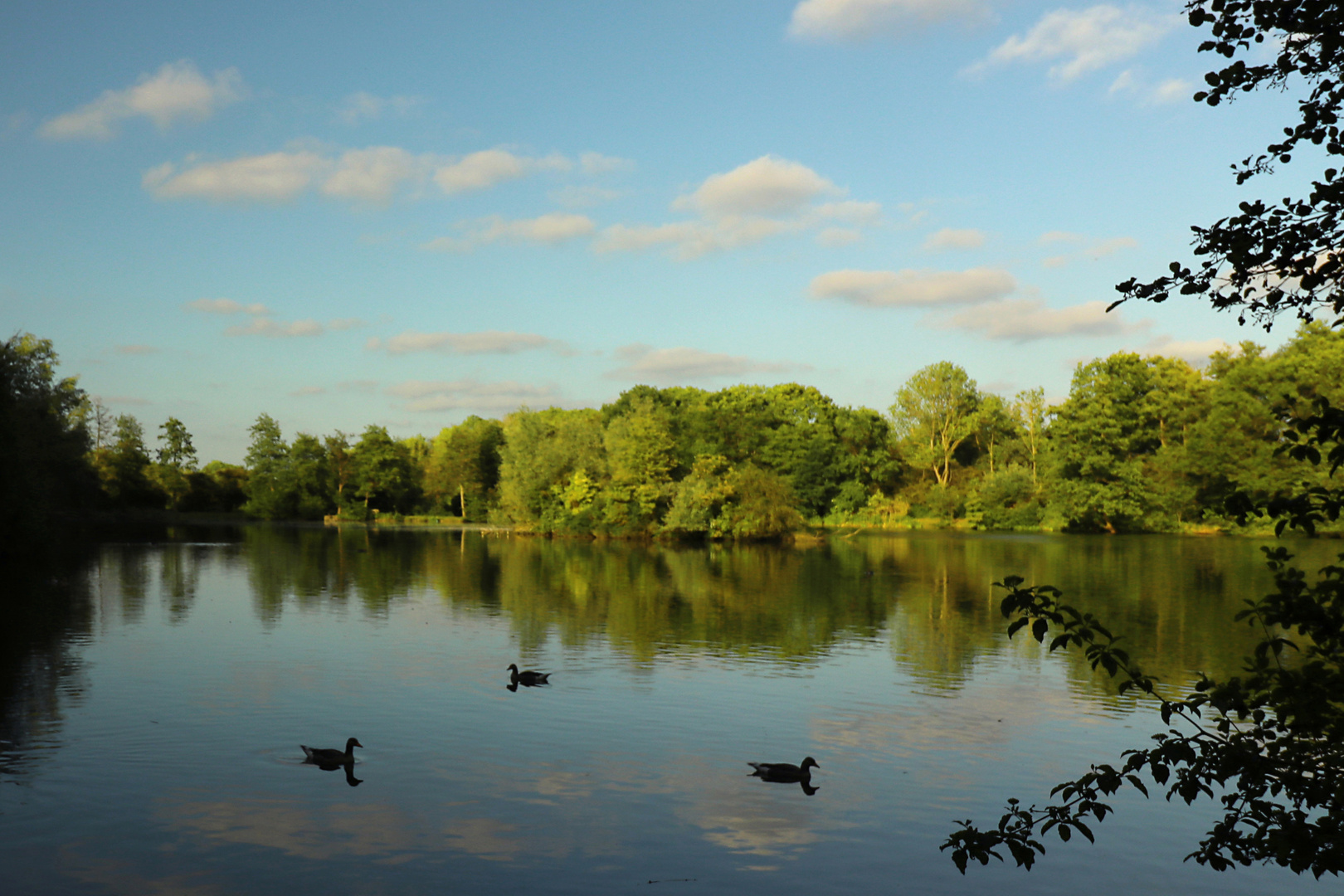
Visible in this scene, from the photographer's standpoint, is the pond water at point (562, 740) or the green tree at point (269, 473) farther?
the green tree at point (269, 473)

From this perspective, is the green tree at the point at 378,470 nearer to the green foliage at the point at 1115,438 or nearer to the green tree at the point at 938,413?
the green tree at the point at 938,413

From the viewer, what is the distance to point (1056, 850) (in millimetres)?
10281

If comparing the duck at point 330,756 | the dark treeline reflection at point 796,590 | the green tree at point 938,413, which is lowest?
the dark treeline reflection at point 796,590

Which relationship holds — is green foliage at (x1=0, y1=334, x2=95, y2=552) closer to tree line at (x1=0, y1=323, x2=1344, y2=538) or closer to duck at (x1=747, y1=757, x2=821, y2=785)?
tree line at (x1=0, y1=323, x2=1344, y2=538)

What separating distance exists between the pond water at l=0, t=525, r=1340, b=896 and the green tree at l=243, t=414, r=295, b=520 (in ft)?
268

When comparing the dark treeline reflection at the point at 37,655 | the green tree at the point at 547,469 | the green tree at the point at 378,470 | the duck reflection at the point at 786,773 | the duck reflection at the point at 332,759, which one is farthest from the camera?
the green tree at the point at 378,470

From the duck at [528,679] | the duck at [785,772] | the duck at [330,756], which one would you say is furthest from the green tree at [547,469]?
the duck at [785,772]

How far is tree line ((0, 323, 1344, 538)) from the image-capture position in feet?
216

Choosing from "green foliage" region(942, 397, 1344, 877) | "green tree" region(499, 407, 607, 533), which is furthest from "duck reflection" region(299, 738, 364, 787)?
"green tree" region(499, 407, 607, 533)

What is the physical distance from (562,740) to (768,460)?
75.4 meters

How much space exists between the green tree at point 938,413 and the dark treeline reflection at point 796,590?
32.4m

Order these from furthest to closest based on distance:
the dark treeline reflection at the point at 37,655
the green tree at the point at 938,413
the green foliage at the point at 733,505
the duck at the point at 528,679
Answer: the green tree at the point at 938,413, the green foliage at the point at 733,505, the duck at the point at 528,679, the dark treeline reflection at the point at 37,655

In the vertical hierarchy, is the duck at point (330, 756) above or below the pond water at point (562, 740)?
above

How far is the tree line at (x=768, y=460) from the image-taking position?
65688 millimetres
